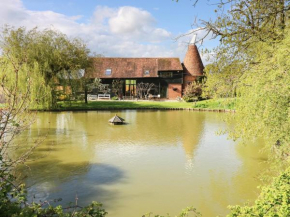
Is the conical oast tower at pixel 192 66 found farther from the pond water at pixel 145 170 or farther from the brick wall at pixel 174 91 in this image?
the pond water at pixel 145 170

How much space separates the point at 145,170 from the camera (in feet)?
29.8

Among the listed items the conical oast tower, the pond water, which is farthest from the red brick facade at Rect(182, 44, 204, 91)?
the pond water

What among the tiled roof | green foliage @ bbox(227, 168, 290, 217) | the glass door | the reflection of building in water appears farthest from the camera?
the glass door

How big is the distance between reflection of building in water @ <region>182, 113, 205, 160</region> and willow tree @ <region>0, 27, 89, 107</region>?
12007 mm

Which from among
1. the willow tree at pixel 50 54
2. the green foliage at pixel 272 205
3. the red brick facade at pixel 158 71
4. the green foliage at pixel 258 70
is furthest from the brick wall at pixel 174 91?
the green foliage at pixel 272 205

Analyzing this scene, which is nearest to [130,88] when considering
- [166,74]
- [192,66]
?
[166,74]

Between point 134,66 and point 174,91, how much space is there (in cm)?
662

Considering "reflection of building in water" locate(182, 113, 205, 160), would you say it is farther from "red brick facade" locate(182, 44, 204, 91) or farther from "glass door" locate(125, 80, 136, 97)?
"glass door" locate(125, 80, 136, 97)

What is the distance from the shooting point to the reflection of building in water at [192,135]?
38.7 feet

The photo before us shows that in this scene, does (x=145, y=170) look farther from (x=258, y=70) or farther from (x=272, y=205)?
(x=272, y=205)

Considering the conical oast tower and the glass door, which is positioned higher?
the conical oast tower

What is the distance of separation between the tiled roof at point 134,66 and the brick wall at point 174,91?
2409mm

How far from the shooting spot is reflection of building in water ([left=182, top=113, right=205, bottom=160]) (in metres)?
Answer: 11.8

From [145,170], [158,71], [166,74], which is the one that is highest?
[158,71]
